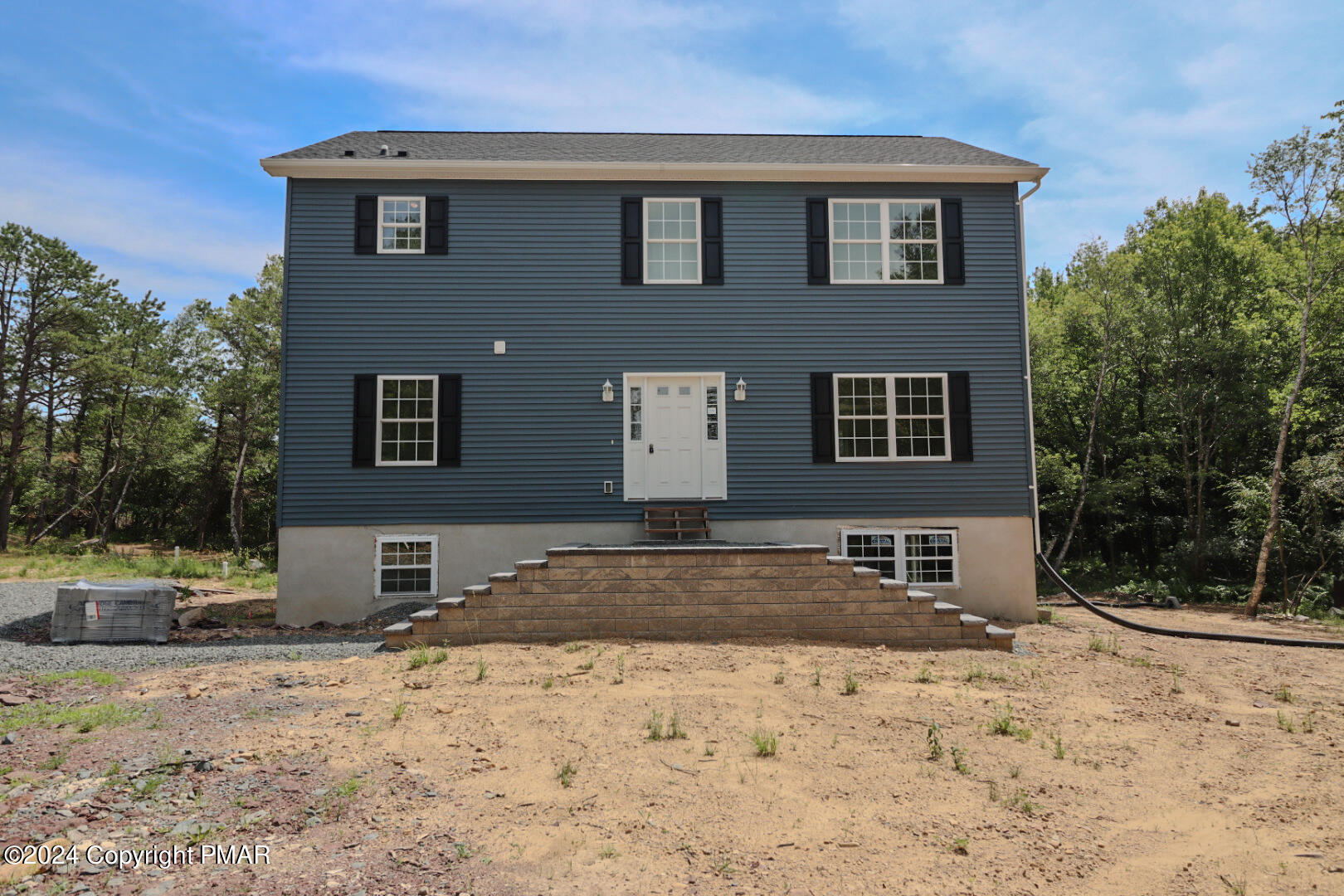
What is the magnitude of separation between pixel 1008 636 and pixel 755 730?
4289 millimetres

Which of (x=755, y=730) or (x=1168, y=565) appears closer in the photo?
(x=755, y=730)

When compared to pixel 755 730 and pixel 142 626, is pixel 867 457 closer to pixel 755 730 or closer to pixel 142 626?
pixel 755 730

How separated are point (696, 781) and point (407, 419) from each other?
26.8 feet

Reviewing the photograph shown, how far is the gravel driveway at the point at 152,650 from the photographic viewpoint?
7.61 meters

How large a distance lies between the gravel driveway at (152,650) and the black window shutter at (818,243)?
7941 millimetres

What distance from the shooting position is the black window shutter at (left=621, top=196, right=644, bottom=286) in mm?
11664

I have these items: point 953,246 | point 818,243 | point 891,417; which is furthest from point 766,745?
point 953,246

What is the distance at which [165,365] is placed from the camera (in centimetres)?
2777

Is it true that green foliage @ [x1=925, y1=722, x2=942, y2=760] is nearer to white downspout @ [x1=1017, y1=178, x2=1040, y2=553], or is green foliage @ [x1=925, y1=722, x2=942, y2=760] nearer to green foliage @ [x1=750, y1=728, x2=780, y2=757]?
green foliage @ [x1=750, y1=728, x2=780, y2=757]

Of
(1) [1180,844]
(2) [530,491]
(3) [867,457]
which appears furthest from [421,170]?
(1) [1180,844]

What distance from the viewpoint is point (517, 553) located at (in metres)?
11.2

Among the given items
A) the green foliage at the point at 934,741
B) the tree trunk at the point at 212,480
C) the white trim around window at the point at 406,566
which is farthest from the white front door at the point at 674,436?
the tree trunk at the point at 212,480

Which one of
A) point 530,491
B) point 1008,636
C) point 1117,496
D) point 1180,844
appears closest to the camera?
point 1180,844

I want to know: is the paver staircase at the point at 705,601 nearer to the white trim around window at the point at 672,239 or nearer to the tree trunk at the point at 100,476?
the white trim around window at the point at 672,239
